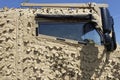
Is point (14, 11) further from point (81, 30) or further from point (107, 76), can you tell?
point (107, 76)

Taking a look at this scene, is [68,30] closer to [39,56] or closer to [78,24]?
[78,24]

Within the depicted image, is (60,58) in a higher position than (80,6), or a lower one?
lower

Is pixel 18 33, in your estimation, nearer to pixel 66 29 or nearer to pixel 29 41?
pixel 29 41

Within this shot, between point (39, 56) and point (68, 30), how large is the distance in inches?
43.6

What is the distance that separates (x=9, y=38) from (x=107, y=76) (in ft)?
9.14

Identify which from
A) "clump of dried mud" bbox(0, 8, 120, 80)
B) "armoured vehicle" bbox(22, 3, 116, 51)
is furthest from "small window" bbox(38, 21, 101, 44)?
"clump of dried mud" bbox(0, 8, 120, 80)

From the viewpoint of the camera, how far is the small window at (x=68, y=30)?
1188cm

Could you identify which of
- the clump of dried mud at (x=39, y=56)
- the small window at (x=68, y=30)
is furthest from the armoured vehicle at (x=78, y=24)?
the clump of dried mud at (x=39, y=56)

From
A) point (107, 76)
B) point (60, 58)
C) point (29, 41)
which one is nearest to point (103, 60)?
point (107, 76)

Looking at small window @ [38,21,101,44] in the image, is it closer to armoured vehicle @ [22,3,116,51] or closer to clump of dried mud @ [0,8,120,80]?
armoured vehicle @ [22,3,116,51]

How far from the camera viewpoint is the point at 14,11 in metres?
11.7

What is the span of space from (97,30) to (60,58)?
4.23 ft

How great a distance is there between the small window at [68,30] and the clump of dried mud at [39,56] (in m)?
0.22

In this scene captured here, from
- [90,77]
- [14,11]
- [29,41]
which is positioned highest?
[14,11]
